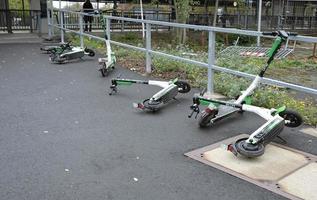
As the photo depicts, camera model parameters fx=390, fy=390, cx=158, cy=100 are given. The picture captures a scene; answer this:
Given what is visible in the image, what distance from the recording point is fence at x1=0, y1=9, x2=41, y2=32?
16078 millimetres

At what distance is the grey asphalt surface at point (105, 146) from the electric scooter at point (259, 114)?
0.56ft

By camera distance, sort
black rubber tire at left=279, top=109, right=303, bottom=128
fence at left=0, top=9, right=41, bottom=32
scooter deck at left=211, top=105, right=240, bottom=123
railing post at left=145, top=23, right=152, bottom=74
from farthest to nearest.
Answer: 1. fence at left=0, top=9, right=41, bottom=32
2. railing post at left=145, top=23, right=152, bottom=74
3. scooter deck at left=211, top=105, right=240, bottom=123
4. black rubber tire at left=279, top=109, right=303, bottom=128

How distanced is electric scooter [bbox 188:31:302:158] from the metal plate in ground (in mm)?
127

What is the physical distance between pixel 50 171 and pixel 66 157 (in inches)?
13.3

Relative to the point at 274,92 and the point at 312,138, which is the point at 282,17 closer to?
the point at 274,92

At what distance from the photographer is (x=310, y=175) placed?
3.57 meters

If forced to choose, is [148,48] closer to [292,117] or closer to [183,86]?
[183,86]

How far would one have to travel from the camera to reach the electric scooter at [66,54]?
382 inches

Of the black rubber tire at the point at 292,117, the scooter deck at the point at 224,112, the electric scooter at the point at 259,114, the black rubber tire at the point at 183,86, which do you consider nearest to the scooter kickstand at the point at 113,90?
the black rubber tire at the point at 183,86

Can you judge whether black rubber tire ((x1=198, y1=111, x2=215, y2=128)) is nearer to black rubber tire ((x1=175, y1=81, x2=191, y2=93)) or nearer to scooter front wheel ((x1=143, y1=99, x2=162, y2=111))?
scooter front wheel ((x1=143, y1=99, x2=162, y2=111))

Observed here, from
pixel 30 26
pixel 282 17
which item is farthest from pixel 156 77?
pixel 282 17

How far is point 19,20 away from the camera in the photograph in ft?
54.3

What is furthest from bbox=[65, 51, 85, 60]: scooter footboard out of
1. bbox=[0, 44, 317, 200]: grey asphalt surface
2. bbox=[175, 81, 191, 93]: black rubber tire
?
bbox=[175, 81, 191, 93]: black rubber tire

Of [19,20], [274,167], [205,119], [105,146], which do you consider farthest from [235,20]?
[274,167]
